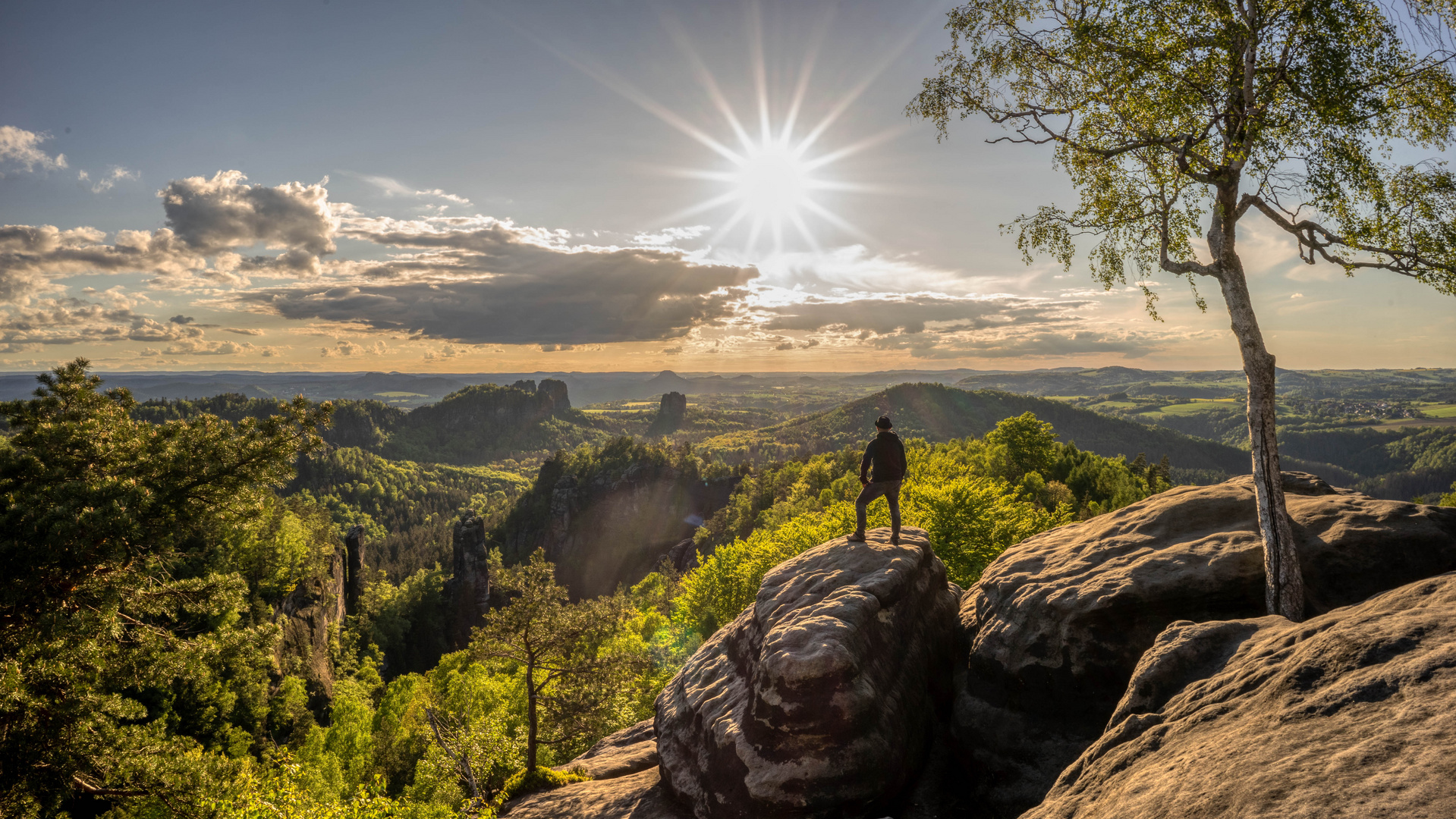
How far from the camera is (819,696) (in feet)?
36.9

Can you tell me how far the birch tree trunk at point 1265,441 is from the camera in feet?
34.7

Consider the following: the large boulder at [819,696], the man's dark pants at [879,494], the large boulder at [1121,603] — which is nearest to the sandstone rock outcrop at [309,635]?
the large boulder at [819,696]

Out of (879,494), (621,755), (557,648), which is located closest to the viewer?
(879,494)

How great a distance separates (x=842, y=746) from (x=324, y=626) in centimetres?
6463

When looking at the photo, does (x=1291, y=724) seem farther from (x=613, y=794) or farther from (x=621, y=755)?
(x=621, y=755)

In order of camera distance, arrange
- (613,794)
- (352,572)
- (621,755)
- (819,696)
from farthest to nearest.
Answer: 1. (352,572)
2. (621,755)
3. (613,794)
4. (819,696)

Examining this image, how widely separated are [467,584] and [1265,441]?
364ft

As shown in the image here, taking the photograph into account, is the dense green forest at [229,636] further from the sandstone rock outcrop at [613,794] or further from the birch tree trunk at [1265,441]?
the birch tree trunk at [1265,441]

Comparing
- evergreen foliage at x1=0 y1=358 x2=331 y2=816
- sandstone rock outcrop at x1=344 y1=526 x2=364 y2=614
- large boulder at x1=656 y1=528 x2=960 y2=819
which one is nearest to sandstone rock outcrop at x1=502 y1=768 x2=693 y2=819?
large boulder at x1=656 y1=528 x2=960 y2=819

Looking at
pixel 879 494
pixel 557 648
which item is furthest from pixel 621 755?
pixel 879 494

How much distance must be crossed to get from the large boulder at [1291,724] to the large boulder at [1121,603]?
259 cm

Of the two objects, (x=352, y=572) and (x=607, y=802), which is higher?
(x=607, y=802)

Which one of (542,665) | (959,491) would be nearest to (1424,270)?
(959,491)

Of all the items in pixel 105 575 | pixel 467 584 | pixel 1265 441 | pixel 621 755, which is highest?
pixel 1265 441
